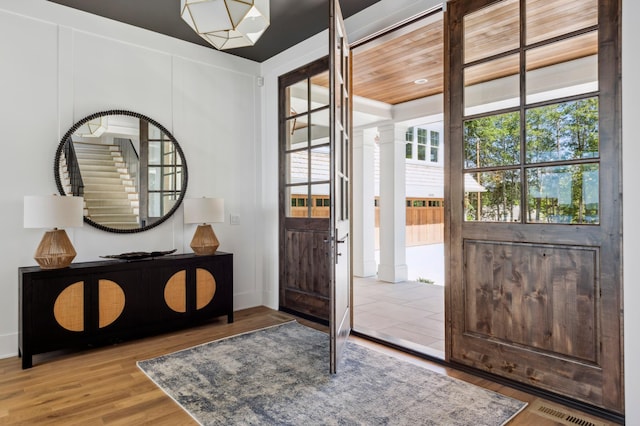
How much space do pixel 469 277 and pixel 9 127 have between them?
367 cm

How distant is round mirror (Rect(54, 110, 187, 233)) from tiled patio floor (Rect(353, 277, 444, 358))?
2302 mm

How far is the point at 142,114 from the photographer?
3.86 m

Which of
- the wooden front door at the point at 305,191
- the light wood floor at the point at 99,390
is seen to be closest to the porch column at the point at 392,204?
the wooden front door at the point at 305,191

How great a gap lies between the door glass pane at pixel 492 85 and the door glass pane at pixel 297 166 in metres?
1.86

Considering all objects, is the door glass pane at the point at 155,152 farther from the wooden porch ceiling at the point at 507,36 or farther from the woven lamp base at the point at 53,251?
the wooden porch ceiling at the point at 507,36

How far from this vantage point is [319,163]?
13.4 feet

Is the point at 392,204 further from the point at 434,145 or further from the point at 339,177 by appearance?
the point at 434,145

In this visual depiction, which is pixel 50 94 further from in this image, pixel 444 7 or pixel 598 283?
pixel 598 283

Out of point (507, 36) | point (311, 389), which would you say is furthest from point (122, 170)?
point (507, 36)

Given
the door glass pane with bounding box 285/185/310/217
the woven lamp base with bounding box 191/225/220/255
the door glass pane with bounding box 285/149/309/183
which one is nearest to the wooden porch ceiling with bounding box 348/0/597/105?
the door glass pane with bounding box 285/149/309/183

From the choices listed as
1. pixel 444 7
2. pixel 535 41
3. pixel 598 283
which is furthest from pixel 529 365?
pixel 444 7

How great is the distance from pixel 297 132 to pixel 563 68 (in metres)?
2.59

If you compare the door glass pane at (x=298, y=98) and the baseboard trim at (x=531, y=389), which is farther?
the door glass pane at (x=298, y=98)

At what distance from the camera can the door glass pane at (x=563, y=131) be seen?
87.7 inches
